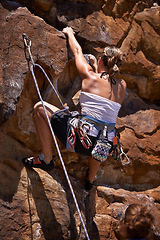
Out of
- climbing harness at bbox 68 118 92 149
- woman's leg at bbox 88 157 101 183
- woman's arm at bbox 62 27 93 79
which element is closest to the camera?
climbing harness at bbox 68 118 92 149

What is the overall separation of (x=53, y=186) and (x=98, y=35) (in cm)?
206

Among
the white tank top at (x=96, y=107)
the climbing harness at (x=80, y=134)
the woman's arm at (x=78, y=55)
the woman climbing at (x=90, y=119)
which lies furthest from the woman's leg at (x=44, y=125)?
the woman's arm at (x=78, y=55)

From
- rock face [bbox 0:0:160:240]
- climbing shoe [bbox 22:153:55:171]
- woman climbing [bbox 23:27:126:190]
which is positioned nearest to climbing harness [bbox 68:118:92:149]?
woman climbing [bbox 23:27:126:190]

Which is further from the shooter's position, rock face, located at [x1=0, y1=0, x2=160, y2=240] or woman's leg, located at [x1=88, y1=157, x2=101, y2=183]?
woman's leg, located at [x1=88, y1=157, x2=101, y2=183]

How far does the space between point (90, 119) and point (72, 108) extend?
748 millimetres

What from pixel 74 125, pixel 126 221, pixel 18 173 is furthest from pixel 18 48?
pixel 126 221

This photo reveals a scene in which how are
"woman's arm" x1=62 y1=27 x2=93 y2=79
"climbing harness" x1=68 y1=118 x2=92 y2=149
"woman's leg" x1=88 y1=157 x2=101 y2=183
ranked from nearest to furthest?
"climbing harness" x1=68 y1=118 x2=92 y2=149 < "woman's arm" x1=62 y1=27 x2=93 y2=79 < "woman's leg" x1=88 y1=157 x2=101 y2=183

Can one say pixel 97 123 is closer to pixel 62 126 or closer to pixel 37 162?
pixel 62 126

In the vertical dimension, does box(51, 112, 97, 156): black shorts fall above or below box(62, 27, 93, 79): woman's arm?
below

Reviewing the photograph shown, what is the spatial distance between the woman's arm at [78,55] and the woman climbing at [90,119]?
11 millimetres

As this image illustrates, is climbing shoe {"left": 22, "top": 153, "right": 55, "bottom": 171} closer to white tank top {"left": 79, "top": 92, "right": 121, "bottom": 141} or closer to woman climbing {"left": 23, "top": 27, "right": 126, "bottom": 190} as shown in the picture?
woman climbing {"left": 23, "top": 27, "right": 126, "bottom": 190}

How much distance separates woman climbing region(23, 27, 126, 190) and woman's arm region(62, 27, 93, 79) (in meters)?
0.01

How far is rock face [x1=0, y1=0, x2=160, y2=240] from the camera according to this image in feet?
9.32

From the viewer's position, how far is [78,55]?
3096 mm
